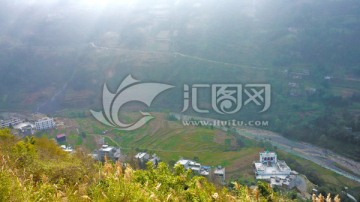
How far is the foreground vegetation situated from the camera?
3.25 m

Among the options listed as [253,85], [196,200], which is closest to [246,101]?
[253,85]

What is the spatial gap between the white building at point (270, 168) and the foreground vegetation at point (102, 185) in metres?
5.72

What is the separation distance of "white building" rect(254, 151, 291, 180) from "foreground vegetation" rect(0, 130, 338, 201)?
225 inches

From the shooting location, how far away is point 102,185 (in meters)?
3.84

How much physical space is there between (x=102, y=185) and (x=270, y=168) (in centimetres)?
862

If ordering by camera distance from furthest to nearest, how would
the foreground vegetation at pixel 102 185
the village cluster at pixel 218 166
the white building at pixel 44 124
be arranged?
the white building at pixel 44 124
the village cluster at pixel 218 166
the foreground vegetation at pixel 102 185

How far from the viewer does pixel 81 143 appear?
14789mm

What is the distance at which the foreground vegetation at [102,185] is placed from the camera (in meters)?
3.25

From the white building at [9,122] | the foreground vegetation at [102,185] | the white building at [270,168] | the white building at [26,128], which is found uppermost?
the foreground vegetation at [102,185]

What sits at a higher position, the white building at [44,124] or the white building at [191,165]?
the white building at [44,124]

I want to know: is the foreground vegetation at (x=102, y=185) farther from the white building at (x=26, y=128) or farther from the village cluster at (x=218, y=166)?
the white building at (x=26, y=128)

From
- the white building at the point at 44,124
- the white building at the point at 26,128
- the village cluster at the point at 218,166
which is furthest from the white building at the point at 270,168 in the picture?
the white building at the point at 26,128

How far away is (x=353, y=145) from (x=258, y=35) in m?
12.4

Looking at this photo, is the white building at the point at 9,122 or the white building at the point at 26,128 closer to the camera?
the white building at the point at 26,128
